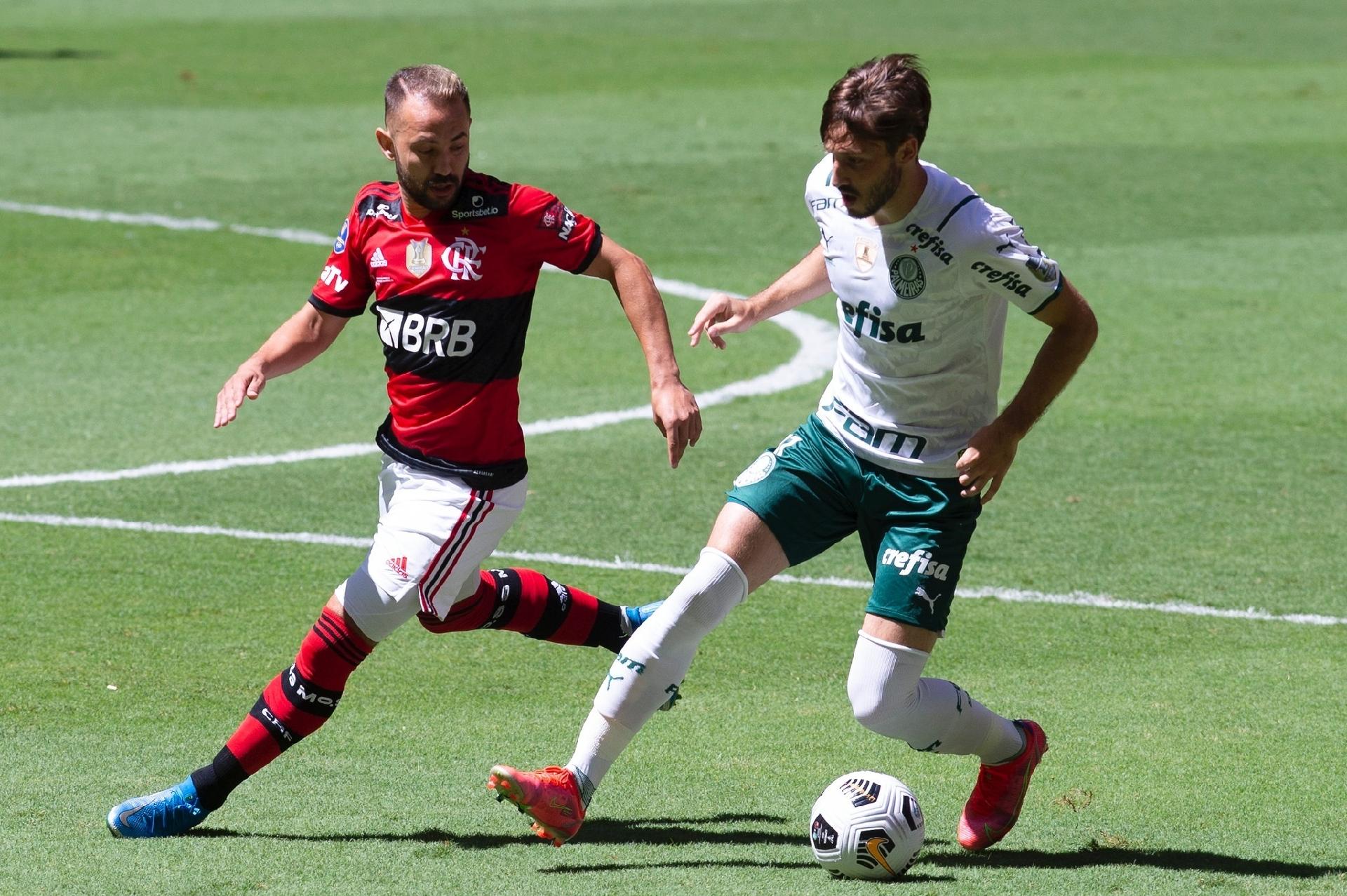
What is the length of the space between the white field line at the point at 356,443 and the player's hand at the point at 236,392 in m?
3.95

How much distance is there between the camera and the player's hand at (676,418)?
5250 mm

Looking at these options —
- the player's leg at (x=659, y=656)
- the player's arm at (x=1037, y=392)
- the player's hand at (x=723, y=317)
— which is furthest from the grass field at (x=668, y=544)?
the player's hand at (x=723, y=317)

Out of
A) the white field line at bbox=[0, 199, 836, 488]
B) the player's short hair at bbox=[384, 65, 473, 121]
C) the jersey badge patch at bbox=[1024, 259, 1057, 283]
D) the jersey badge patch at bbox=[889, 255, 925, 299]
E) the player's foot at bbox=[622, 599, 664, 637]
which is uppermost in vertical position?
the player's short hair at bbox=[384, 65, 473, 121]

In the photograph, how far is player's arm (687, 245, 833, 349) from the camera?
5805 millimetres

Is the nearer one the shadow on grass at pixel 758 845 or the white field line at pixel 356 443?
the shadow on grass at pixel 758 845

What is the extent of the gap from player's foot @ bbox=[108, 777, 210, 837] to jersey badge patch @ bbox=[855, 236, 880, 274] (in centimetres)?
231

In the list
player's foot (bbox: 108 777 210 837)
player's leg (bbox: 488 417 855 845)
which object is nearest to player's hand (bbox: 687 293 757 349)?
player's leg (bbox: 488 417 855 845)

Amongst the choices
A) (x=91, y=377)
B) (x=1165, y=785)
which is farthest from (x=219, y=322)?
(x=1165, y=785)

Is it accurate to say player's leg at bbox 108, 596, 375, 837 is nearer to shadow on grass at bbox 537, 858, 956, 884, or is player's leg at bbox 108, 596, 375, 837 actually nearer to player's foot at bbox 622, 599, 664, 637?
shadow on grass at bbox 537, 858, 956, 884

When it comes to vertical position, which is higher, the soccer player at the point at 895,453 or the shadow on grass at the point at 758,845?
the soccer player at the point at 895,453

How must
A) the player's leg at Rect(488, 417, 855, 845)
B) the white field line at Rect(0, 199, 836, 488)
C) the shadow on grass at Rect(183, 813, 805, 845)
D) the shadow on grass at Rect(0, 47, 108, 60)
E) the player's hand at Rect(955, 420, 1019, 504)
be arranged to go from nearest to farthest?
the player's hand at Rect(955, 420, 1019, 504)
the player's leg at Rect(488, 417, 855, 845)
the shadow on grass at Rect(183, 813, 805, 845)
the white field line at Rect(0, 199, 836, 488)
the shadow on grass at Rect(0, 47, 108, 60)

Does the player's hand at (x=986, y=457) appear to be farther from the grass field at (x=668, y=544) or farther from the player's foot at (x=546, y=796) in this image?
the player's foot at (x=546, y=796)

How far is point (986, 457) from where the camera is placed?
5215 millimetres

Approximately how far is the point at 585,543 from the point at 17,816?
342 centimetres
